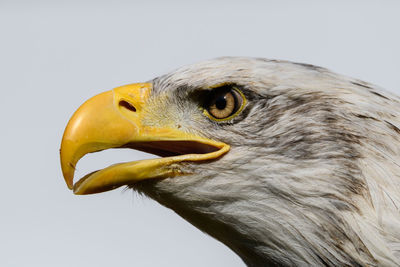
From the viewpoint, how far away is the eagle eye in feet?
13.2

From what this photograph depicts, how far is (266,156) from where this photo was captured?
393 centimetres

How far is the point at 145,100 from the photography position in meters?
4.28

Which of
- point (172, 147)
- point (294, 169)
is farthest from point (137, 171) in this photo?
point (294, 169)

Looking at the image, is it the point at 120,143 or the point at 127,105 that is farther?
the point at 127,105

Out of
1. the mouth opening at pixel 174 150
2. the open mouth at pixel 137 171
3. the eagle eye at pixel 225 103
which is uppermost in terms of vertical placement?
the eagle eye at pixel 225 103

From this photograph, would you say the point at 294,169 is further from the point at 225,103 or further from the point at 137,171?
the point at 137,171

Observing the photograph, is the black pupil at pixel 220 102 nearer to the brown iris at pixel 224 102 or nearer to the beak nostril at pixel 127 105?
→ the brown iris at pixel 224 102

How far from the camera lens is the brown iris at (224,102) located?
4016 millimetres

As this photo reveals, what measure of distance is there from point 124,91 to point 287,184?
120 cm

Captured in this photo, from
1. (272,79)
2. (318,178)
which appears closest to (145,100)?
(272,79)

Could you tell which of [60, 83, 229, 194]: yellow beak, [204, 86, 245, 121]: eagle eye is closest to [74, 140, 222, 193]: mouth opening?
[60, 83, 229, 194]: yellow beak

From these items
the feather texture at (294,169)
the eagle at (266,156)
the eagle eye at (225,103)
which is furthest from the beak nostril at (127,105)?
the eagle eye at (225,103)

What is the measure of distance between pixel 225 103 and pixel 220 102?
43 mm

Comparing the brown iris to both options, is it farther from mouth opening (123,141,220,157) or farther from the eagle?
mouth opening (123,141,220,157)
